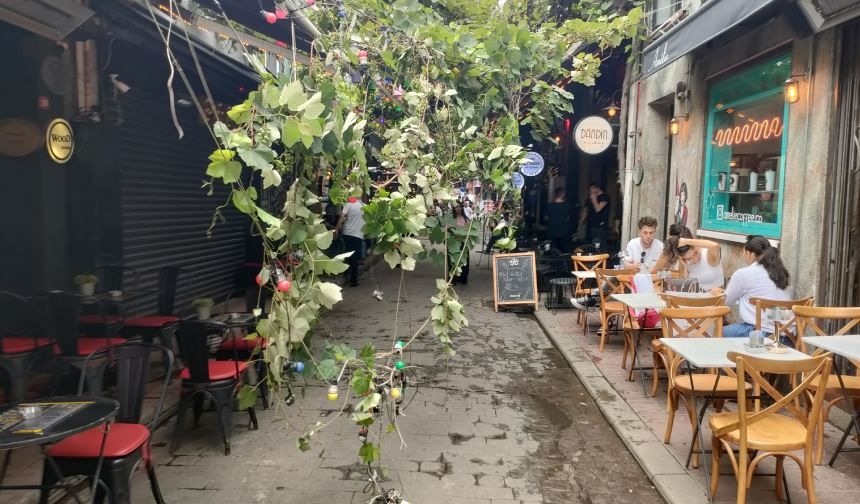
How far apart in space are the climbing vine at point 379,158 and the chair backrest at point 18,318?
7.97 feet

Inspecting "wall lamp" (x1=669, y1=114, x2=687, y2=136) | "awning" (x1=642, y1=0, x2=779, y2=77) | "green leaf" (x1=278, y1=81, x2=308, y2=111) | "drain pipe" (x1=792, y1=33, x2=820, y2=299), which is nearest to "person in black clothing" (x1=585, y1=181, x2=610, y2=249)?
"wall lamp" (x1=669, y1=114, x2=687, y2=136)

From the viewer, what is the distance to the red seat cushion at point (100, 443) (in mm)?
2994

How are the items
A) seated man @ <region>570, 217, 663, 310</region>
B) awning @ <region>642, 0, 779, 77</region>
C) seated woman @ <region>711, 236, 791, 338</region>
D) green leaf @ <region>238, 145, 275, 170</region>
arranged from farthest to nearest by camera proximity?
seated man @ <region>570, 217, 663, 310</region> < awning @ <region>642, 0, 779, 77</region> < seated woman @ <region>711, 236, 791, 338</region> < green leaf @ <region>238, 145, 275, 170</region>

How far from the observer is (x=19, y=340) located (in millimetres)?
4617

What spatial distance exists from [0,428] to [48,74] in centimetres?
425

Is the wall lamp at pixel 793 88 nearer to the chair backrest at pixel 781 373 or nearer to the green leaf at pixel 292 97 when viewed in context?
the chair backrest at pixel 781 373

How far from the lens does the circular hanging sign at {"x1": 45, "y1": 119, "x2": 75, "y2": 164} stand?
5652mm

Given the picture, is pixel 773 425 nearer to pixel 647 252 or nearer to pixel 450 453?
pixel 450 453

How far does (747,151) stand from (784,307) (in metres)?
3.03

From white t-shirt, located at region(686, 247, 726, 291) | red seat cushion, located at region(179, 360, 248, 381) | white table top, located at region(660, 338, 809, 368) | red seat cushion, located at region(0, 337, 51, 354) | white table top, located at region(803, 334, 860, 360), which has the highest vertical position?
white t-shirt, located at region(686, 247, 726, 291)

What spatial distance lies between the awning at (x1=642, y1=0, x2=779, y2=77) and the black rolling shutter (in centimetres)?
659

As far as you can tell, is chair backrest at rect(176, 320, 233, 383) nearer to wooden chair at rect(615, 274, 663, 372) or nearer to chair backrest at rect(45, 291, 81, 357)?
chair backrest at rect(45, 291, 81, 357)

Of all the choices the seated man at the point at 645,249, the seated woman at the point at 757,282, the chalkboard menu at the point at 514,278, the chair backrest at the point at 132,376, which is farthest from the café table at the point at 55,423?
the chalkboard menu at the point at 514,278

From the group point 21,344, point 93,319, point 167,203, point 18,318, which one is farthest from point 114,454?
point 167,203
